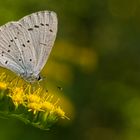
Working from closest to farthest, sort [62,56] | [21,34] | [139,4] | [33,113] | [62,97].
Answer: [33,113], [21,34], [62,97], [62,56], [139,4]

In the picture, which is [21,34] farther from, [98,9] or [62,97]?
[98,9]

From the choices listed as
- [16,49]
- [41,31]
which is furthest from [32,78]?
[41,31]

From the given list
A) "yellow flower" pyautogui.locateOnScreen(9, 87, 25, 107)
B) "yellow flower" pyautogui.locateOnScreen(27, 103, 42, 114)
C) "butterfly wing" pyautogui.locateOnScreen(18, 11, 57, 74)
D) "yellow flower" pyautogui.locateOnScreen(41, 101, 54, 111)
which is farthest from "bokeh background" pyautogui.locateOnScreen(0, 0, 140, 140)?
"yellow flower" pyautogui.locateOnScreen(9, 87, 25, 107)

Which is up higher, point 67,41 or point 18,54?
point 67,41

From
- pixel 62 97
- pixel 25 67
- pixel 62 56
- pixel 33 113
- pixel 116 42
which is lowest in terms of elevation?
pixel 33 113

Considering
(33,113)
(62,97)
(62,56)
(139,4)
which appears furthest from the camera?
(139,4)

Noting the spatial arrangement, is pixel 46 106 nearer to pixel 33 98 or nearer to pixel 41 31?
pixel 33 98

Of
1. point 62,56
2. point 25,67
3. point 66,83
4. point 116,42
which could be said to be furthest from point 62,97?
point 25,67

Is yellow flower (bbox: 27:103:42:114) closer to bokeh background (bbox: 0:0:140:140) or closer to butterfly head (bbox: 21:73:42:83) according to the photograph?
butterfly head (bbox: 21:73:42:83)

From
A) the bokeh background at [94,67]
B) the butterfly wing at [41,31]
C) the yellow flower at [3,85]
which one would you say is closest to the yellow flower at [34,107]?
the yellow flower at [3,85]
